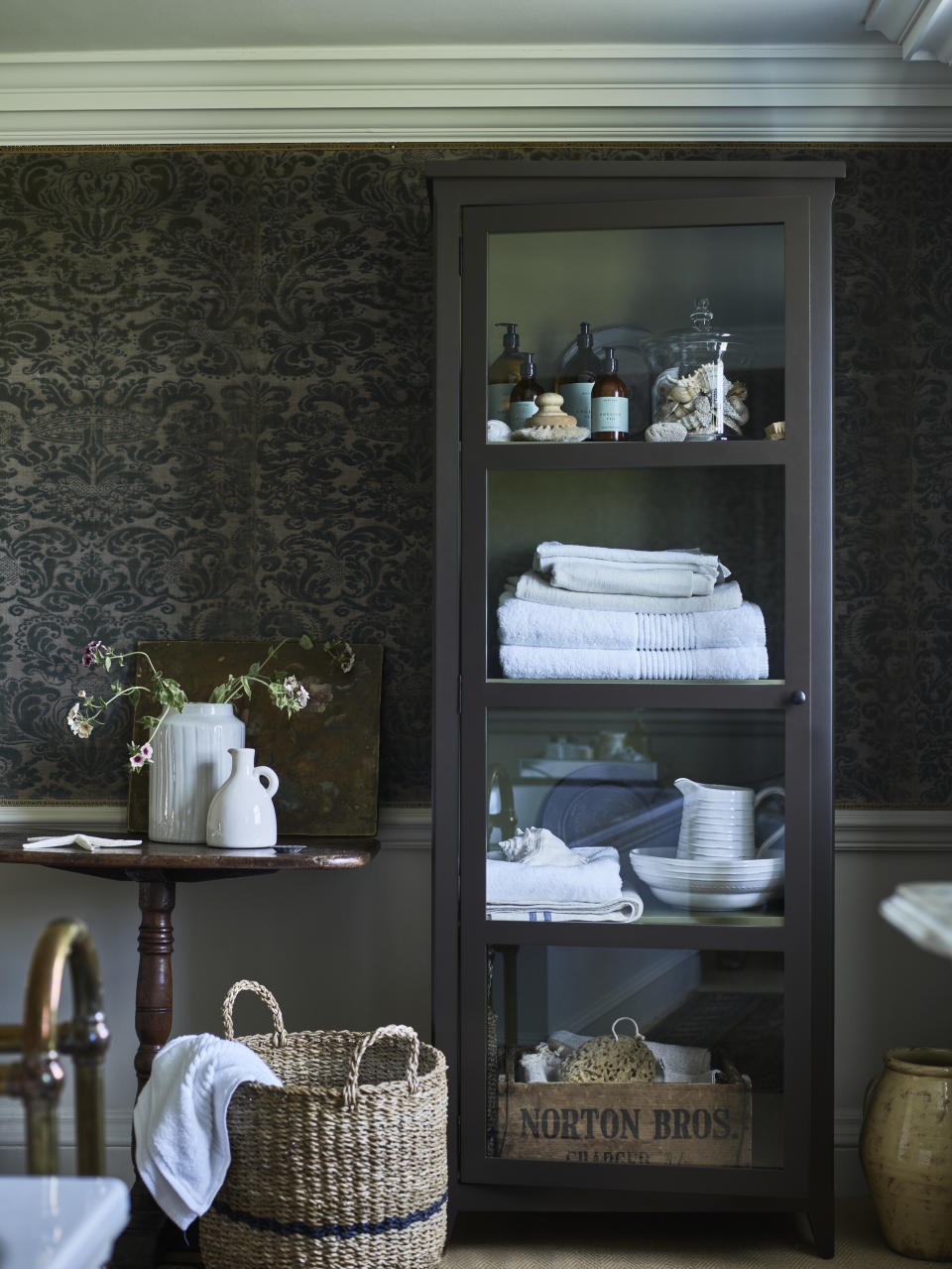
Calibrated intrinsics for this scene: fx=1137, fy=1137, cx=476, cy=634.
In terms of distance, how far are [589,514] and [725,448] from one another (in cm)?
31

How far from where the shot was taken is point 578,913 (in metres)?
2.32

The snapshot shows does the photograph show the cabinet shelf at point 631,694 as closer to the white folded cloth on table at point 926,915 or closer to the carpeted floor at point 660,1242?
the white folded cloth on table at point 926,915

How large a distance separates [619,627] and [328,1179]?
1166 mm

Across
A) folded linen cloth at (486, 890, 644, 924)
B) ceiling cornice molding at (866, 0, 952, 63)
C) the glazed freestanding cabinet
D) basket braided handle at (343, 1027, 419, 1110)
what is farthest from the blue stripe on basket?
ceiling cornice molding at (866, 0, 952, 63)

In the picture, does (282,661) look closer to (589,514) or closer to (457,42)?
(589,514)

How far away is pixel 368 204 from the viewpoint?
278 centimetres

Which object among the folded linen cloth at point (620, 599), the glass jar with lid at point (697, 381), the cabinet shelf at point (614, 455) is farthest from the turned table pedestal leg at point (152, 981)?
the glass jar with lid at point (697, 381)

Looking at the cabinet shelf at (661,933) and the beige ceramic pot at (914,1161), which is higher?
the cabinet shelf at (661,933)

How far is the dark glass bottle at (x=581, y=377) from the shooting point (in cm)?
237

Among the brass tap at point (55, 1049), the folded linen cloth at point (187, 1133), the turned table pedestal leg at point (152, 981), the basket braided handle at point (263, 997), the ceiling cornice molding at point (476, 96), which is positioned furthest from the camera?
the ceiling cornice molding at point (476, 96)

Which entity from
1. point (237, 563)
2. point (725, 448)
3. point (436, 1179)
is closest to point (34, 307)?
point (237, 563)

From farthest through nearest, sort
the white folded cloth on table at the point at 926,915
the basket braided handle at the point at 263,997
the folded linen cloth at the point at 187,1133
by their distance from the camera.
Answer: the basket braided handle at the point at 263,997 → the folded linen cloth at the point at 187,1133 → the white folded cloth on table at the point at 926,915

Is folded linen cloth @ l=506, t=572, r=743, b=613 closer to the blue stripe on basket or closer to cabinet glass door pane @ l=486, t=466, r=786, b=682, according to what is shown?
cabinet glass door pane @ l=486, t=466, r=786, b=682

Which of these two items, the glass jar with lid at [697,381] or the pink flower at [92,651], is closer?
the glass jar with lid at [697,381]
